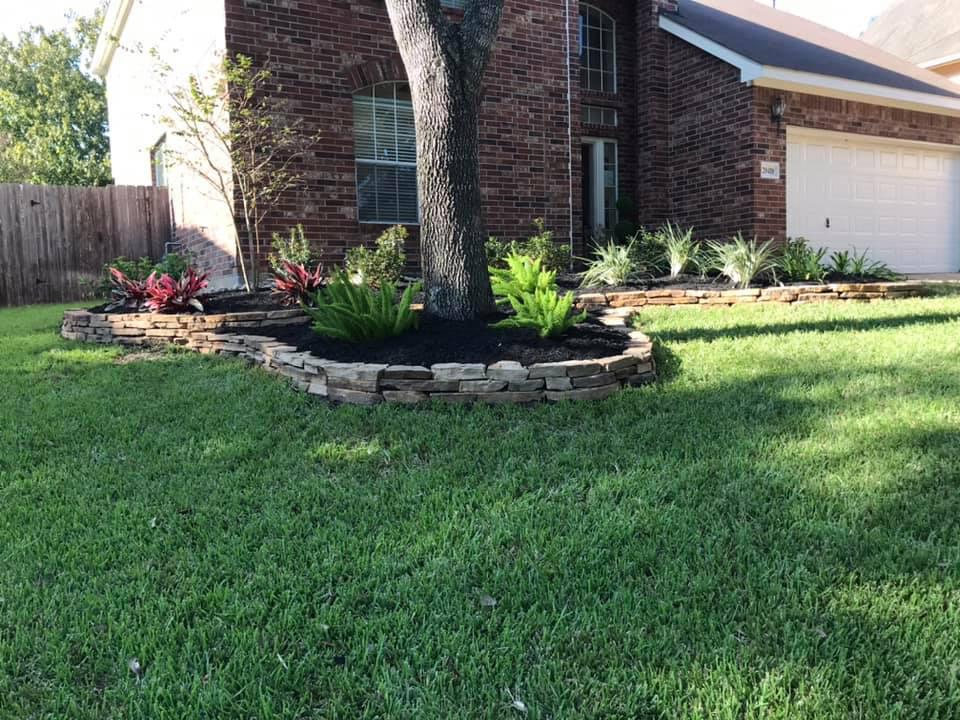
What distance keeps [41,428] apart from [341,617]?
2.66 meters

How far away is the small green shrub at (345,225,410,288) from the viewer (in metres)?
7.09

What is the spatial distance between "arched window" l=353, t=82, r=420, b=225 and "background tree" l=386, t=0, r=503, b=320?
3.72 meters

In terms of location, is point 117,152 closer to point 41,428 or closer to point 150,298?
point 150,298

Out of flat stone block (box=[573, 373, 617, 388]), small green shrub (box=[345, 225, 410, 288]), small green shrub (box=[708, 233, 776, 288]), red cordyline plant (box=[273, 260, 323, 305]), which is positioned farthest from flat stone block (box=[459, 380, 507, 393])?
small green shrub (box=[708, 233, 776, 288])

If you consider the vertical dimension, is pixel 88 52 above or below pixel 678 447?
above

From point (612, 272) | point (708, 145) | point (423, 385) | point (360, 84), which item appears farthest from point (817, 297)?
point (360, 84)

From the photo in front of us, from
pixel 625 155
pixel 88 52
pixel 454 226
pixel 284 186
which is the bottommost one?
pixel 454 226

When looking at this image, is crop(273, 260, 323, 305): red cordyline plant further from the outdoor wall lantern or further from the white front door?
the outdoor wall lantern

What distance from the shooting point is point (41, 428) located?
3.82 metres

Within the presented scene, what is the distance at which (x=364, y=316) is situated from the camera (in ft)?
15.5

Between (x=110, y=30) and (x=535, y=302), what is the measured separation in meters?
12.6

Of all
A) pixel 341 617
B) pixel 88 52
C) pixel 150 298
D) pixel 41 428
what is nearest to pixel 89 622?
pixel 341 617

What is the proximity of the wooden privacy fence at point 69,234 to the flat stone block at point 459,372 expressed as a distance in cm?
881

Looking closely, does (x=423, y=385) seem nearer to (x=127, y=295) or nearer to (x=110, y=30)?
(x=127, y=295)
